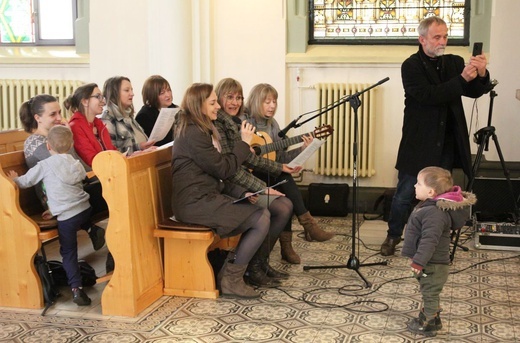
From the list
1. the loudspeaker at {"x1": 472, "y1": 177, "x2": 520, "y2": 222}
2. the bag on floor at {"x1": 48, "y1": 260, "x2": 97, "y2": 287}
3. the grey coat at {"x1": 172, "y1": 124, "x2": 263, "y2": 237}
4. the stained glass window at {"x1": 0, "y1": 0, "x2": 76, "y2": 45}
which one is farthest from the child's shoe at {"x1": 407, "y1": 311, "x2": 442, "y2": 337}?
the stained glass window at {"x1": 0, "y1": 0, "x2": 76, "y2": 45}

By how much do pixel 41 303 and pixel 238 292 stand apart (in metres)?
1.20

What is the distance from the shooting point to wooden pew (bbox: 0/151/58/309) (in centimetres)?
480

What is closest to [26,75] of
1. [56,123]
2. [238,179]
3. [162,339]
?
[56,123]

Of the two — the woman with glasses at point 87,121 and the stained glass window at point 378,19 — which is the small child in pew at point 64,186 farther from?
the stained glass window at point 378,19

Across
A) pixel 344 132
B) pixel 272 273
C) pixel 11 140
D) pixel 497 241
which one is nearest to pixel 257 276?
pixel 272 273

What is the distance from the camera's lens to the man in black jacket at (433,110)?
5684 millimetres

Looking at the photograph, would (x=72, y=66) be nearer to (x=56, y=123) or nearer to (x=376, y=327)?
(x=56, y=123)

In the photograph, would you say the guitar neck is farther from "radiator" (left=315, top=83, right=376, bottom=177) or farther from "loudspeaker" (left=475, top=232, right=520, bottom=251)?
"radiator" (left=315, top=83, right=376, bottom=177)

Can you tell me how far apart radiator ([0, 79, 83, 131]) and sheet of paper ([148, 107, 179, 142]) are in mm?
2903

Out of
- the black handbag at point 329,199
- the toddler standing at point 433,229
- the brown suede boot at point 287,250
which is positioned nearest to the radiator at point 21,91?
the black handbag at point 329,199

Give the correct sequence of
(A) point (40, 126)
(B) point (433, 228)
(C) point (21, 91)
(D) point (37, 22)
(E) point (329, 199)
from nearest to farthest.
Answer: (B) point (433, 228)
(A) point (40, 126)
(E) point (329, 199)
(C) point (21, 91)
(D) point (37, 22)

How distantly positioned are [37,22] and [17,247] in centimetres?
474

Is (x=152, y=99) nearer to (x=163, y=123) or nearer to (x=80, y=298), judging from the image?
(x=163, y=123)

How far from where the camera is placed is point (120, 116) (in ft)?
19.6
